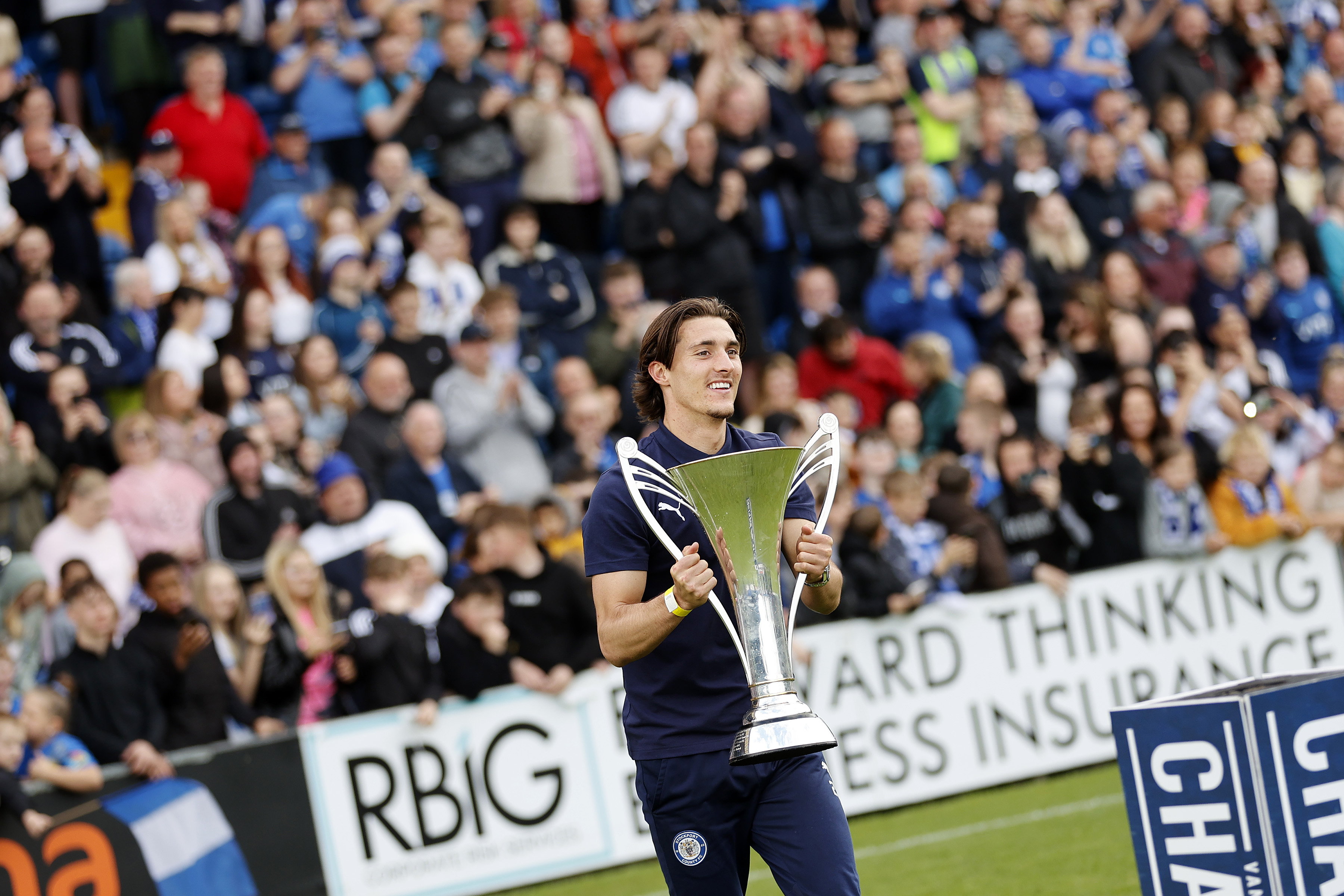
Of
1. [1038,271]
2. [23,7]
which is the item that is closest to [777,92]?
[1038,271]

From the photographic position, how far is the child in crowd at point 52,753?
8195mm

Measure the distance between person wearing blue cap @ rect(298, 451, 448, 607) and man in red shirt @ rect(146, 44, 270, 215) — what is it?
3.51 metres

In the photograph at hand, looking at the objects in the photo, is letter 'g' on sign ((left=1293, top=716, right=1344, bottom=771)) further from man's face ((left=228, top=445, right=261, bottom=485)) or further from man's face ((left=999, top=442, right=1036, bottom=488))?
man's face ((left=228, top=445, right=261, bottom=485))

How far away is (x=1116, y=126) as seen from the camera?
1588 centimetres

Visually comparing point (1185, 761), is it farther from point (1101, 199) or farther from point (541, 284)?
point (1101, 199)

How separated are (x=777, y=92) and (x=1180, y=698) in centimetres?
1004

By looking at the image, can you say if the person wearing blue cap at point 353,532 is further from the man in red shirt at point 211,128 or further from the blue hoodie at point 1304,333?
the blue hoodie at point 1304,333

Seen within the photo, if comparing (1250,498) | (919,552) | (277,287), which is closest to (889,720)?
(919,552)

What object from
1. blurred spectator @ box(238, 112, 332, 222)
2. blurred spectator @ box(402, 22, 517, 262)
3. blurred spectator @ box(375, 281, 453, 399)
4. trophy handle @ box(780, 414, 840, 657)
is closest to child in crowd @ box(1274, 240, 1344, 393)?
blurred spectator @ box(402, 22, 517, 262)

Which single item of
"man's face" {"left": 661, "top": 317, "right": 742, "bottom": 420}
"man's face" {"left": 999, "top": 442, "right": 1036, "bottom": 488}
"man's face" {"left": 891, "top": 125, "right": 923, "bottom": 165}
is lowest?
"man's face" {"left": 999, "top": 442, "right": 1036, "bottom": 488}

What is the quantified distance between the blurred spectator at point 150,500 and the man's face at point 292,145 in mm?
3253

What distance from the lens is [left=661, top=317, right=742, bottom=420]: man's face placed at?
443 centimetres

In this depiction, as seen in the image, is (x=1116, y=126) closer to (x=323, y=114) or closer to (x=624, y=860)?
(x=323, y=114)

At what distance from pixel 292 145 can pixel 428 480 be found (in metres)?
3.36
